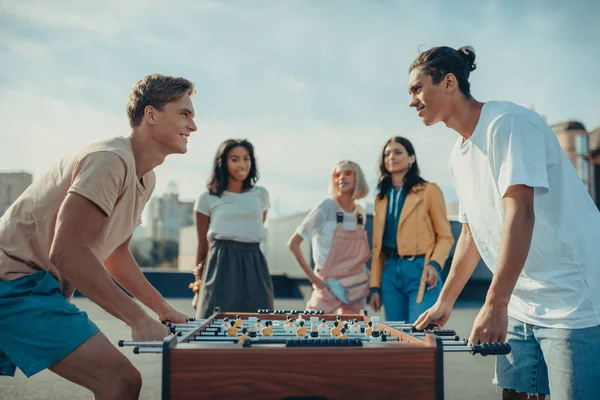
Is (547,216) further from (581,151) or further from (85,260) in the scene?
(581,151)

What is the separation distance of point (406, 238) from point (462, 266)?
1.15 m

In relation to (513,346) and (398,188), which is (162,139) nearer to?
(513,346)

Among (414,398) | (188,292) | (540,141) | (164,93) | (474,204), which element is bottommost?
(188,292)

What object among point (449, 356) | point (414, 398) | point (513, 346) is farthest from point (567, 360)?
point (449, 356)

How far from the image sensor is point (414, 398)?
155cm

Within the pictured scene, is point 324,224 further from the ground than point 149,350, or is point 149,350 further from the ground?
point 324,224

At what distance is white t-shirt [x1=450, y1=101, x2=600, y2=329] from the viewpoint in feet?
5.92

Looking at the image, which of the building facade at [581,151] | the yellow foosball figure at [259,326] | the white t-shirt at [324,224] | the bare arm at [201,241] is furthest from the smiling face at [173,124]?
the building facade at [581,151]

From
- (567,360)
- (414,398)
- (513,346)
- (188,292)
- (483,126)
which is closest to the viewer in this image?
(414,398)

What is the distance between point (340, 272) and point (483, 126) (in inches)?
85.1

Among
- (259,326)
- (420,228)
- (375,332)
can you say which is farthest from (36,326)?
(420,228)

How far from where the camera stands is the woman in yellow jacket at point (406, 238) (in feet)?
11.3

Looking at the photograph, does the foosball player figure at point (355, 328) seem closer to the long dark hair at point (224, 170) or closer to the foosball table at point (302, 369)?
the foosball table at point (302, 369)

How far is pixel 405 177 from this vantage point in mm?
3770
